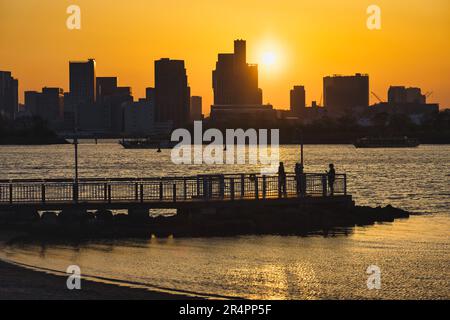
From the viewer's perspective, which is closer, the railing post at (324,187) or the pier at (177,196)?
the pier at (177,196)

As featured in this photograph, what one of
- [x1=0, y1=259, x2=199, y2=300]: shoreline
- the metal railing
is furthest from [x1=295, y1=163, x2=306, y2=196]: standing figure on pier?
[x1=0, y1=259, x2=199, y2=300]: shoreline

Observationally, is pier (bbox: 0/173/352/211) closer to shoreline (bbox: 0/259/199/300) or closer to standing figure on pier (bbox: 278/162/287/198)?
standing figure on pier (bbox: 278/162/287/198)

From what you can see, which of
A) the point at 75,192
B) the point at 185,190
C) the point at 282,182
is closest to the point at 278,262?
the point at 185,190

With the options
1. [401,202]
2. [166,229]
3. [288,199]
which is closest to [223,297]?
[166,229]

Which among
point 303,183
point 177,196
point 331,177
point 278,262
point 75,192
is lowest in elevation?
point 278,262

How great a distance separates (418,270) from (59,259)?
473 inches

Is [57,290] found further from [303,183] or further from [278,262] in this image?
[303,183]

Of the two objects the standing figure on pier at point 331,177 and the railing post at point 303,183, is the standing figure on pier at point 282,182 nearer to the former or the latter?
the railing post at point 303,183

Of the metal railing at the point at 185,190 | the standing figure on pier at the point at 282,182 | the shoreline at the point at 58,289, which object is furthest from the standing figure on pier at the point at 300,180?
the shoreline at the point at 58,289

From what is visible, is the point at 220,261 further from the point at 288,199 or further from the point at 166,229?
the point at 288,199

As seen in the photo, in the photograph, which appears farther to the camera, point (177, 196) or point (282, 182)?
point (282, 182)

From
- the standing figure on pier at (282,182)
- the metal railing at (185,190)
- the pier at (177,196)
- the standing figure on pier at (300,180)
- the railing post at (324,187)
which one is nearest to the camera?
the pier at (177,196)
